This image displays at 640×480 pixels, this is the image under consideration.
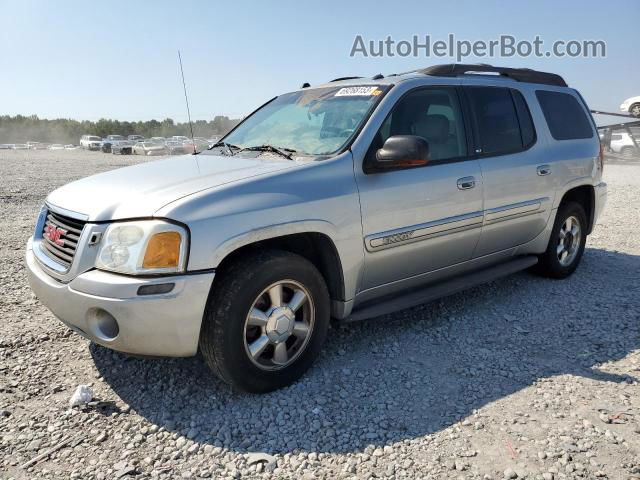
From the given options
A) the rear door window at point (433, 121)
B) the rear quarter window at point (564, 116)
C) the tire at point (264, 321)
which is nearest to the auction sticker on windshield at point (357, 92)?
the rear door window at point (433, 121)

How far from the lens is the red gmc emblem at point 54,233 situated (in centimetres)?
284

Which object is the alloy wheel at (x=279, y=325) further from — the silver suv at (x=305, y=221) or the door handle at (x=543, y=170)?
the door handle at (x=543, y=170)

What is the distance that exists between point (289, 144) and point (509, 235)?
2.06 m

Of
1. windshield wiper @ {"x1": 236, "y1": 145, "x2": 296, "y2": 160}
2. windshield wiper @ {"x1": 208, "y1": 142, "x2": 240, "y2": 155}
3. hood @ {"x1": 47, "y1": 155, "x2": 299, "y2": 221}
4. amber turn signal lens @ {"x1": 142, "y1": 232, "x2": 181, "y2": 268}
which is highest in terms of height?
windshield wiper @ {"x1": 208, "y1": 142, "x2": 240, "y2": 155}

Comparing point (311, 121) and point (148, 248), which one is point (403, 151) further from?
point (148, 248)

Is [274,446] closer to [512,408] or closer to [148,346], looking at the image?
[148,346]

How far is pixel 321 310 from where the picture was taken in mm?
3047

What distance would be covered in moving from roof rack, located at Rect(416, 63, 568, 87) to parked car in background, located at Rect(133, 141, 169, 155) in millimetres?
30262

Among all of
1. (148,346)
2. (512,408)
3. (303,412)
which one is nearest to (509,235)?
(512,408)

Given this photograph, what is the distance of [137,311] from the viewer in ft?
8.02

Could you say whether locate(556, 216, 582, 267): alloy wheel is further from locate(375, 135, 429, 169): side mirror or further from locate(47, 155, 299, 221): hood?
locate(47, 155, 299, 221): hood

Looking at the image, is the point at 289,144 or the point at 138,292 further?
the point at 289,144

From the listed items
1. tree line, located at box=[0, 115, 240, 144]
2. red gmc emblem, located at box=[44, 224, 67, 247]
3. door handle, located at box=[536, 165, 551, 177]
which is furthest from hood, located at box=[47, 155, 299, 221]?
tree line, located at box=[0, 115, 240, 144]

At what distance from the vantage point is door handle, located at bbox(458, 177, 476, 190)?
363 cm
